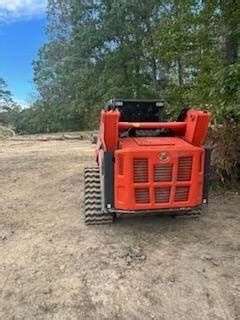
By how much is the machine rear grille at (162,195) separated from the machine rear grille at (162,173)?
0.12m

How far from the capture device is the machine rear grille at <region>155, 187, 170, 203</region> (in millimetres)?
4649

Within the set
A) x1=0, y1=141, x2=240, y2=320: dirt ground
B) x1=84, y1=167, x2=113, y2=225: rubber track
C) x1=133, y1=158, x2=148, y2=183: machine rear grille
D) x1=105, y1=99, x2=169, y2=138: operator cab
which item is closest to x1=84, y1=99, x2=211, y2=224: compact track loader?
x1=133, y1=158, x2=148, y2=183: machine rear grille

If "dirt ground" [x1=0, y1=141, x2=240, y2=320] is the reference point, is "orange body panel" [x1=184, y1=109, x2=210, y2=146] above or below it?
above

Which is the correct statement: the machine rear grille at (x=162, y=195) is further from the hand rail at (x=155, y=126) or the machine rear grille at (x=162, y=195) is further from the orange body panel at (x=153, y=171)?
the hand rail at (x=155, y=126)

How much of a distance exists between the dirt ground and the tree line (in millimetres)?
2048

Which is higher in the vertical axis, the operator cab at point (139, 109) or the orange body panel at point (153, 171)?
the operator cab at point (139, 109)

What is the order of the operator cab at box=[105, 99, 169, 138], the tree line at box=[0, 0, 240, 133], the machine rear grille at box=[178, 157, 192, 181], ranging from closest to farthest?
the machine rear grille at box=[178, 157, 192, 181] < the operator cab at box=[105, 99, 169, 138] < the tree line at box=[0, 0, 240, 133]

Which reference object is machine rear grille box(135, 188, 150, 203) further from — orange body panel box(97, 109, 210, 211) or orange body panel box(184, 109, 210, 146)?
orange body panel box(184, 109, 210, 146)

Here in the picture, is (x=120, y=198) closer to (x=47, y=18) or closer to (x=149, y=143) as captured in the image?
(x=149, y=143)

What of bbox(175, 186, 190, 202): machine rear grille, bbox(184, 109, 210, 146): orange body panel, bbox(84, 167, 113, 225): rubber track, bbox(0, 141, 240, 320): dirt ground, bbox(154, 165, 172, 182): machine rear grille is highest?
bbox(184, 109, 210, 146): orange body panel

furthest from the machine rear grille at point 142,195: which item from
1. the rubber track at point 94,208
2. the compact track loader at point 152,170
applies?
the rubber track at point 94,208

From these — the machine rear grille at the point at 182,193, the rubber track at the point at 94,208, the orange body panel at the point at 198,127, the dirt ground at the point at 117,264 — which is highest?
the orange body panel at the point at 198,127

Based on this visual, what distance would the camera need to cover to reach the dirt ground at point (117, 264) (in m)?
3.41

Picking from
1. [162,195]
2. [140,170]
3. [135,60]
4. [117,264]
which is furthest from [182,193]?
[135,60]
